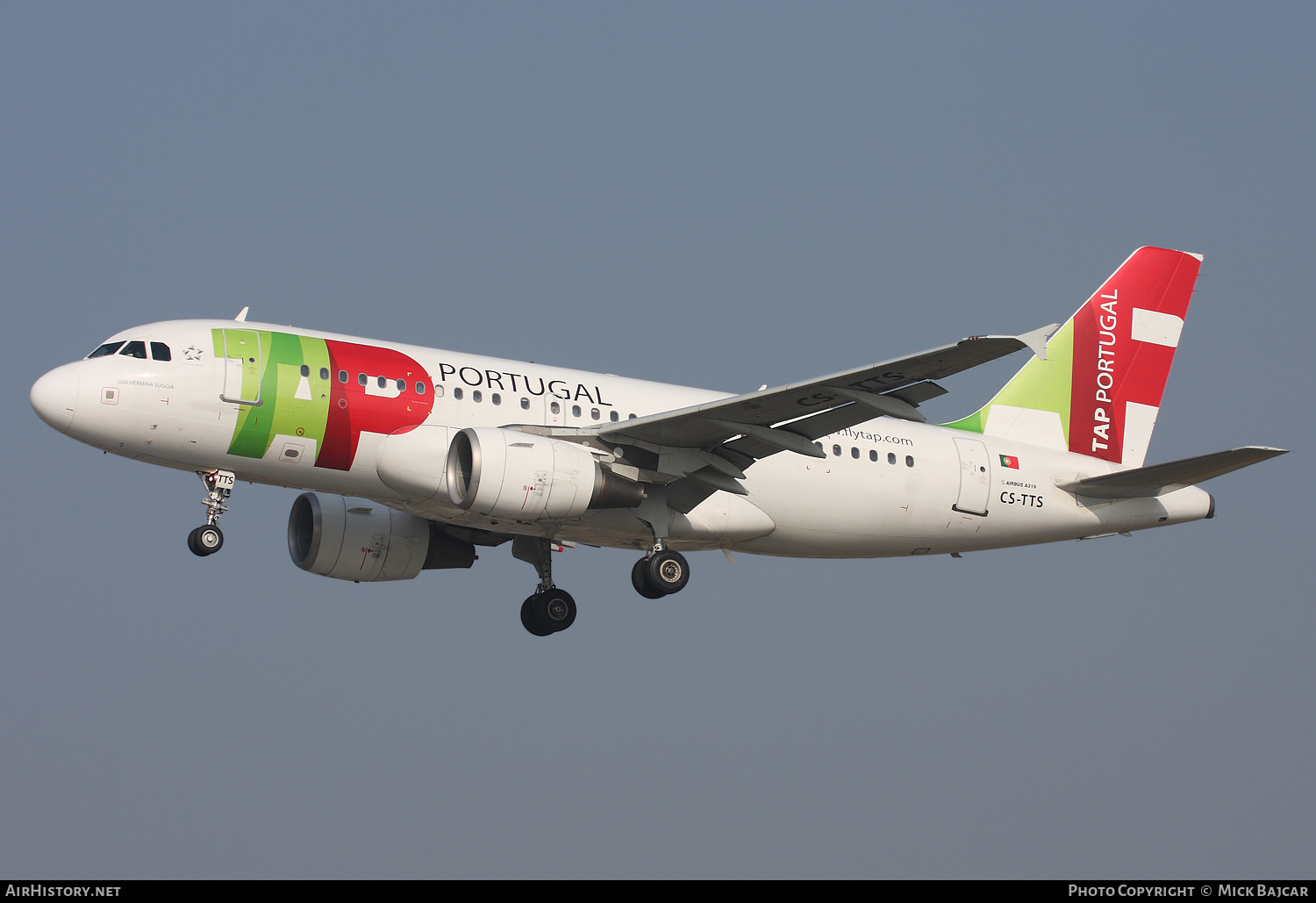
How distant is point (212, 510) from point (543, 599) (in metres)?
8.03

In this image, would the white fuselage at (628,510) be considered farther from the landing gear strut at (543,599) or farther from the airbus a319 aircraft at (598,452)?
the landing gear strut at (543,599)

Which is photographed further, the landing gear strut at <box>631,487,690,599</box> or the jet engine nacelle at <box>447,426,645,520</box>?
the landing gear strut at <box>631,487,690,599</box>

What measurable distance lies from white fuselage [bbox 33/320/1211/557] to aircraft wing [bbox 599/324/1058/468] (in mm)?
1567

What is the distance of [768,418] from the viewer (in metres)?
26.6

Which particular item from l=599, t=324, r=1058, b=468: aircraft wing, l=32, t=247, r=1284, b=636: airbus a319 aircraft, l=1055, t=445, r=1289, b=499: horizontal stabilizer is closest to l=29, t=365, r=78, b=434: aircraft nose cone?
l=32, t=247, r=1284, b=636: airbus a319 aircraft

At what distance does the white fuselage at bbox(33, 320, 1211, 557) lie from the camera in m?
26.2

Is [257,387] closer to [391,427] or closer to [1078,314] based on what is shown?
[391,427]

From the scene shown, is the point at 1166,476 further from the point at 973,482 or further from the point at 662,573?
the point at 662,573

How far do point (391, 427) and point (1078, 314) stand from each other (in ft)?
54.6

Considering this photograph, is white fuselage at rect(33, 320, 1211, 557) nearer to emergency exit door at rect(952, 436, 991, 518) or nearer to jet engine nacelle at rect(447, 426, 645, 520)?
emergency exit door at rect(952, 436, 991, 518)

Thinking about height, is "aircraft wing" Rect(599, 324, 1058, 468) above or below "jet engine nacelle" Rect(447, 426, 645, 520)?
above

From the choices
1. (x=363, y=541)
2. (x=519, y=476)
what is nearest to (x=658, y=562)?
(x=519, y=476)

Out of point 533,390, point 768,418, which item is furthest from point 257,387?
point 768,418

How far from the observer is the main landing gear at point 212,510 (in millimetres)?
26922
